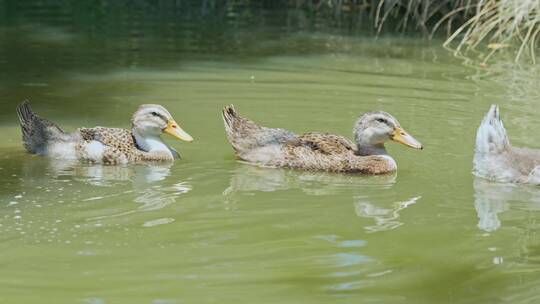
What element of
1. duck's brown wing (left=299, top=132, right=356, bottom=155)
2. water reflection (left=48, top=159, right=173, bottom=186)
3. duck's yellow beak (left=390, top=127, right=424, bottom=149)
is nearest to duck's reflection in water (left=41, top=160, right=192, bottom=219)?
water reflection (left=48, top=159, right=173, bottom=186)

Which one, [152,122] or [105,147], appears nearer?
[105,147]

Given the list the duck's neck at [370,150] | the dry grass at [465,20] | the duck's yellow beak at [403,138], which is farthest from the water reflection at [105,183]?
the dry grass at [465,20]

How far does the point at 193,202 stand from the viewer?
8.37 meters

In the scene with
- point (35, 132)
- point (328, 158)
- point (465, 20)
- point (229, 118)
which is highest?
point (465, 20)

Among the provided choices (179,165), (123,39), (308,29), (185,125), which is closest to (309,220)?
(179,165)

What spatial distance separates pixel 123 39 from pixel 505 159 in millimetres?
8793

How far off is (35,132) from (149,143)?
3.31 feet

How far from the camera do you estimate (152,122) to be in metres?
9.91

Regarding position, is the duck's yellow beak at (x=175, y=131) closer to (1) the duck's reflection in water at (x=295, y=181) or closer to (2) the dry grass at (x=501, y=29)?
(1) the duck's reflection in water at (x=295, y=181)

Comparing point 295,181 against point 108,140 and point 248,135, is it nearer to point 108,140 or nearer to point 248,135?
point 248,135

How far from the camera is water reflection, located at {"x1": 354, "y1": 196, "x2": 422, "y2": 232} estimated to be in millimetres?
7898

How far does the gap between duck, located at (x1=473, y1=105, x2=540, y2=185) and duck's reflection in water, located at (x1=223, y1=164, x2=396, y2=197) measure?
0.77 metres

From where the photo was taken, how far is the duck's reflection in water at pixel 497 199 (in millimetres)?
8102

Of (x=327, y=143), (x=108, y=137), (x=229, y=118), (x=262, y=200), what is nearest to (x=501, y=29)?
(x=327, y=143)
